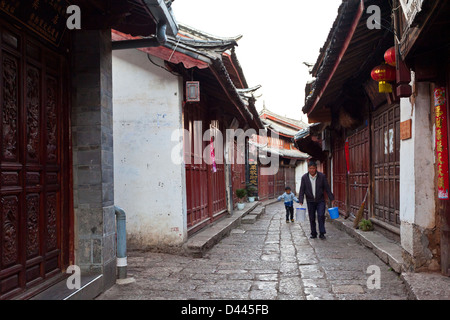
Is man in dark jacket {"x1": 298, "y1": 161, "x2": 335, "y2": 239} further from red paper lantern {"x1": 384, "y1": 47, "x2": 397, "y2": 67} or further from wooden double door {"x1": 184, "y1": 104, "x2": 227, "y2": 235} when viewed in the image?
red paper lantern {"x1": 384, "y1": 47, "x2": 397, "y2": 67}

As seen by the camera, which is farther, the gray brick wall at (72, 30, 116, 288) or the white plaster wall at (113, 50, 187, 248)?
the white plaster wall at (113, 50, 187, 248)

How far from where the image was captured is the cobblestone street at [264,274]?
5.21 meters

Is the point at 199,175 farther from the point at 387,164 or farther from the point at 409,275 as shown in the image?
the point at 409,275

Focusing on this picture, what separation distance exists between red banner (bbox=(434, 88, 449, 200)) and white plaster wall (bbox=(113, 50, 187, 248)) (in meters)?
4.39

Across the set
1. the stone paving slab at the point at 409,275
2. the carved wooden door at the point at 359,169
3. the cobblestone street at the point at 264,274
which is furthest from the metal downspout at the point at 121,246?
the carved wooden door at the point at 359,169

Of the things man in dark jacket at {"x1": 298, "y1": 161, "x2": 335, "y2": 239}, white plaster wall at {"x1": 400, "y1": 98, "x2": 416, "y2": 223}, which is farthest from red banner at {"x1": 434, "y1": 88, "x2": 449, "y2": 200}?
man in dark jacket at {"x1": 298, "y1": 161, "x2": 335, "y2": 239}

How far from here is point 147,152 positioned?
7.90 m

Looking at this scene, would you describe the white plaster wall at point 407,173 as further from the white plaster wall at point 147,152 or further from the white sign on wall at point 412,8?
the white plaster wall at point 147,152

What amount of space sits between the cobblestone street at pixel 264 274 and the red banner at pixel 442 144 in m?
1.34

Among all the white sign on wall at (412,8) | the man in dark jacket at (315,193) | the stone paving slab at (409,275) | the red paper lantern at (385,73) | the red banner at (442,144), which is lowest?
the stone paving slab at (409,275)

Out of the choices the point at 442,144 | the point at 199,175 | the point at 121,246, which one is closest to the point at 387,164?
the point at 442,144

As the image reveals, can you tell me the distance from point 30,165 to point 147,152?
354cm

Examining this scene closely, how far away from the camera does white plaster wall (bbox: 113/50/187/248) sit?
7.82 meters
